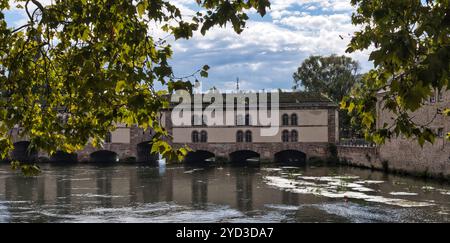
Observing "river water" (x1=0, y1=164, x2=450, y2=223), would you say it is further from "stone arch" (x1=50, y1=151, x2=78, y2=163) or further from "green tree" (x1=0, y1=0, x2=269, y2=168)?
"stone arch" (x1=50, y1=151, x2=78, y2=163)

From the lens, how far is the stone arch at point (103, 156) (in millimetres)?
57438

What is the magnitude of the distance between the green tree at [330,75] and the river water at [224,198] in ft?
79.3

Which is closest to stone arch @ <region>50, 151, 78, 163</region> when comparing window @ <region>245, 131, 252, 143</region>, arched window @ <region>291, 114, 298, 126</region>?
window @ <region>245, 131, 252, 143</region>

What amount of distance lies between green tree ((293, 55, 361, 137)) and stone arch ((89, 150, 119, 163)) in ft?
88.8

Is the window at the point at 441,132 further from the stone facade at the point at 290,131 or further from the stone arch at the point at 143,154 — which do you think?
the stone arch at the point at 143,154

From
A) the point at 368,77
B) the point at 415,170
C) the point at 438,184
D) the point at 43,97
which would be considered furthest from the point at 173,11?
the point at 415,170

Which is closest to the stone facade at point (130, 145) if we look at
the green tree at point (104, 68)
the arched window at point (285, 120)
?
the arched window at point (285, 120)

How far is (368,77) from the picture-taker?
728 cm

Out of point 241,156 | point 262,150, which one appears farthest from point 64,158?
point 262,150

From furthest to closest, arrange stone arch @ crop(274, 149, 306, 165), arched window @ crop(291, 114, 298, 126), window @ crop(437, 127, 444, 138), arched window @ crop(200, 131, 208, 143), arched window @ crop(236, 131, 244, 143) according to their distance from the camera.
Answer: stone arch @ crop(274, 149, 306, 165) < arched window @ crop(200, 131, 208, 143) < arched window @ crop(236, 131, 244, 143) < arched window @ crop(291, 114, 298, 126) < window @ crop(437, 127, 444, 138)

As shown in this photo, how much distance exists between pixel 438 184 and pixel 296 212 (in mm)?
12703

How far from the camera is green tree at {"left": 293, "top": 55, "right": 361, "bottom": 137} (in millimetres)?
63000

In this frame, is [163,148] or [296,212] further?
[296,212]

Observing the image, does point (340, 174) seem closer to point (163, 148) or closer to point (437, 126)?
point (437, 126)
